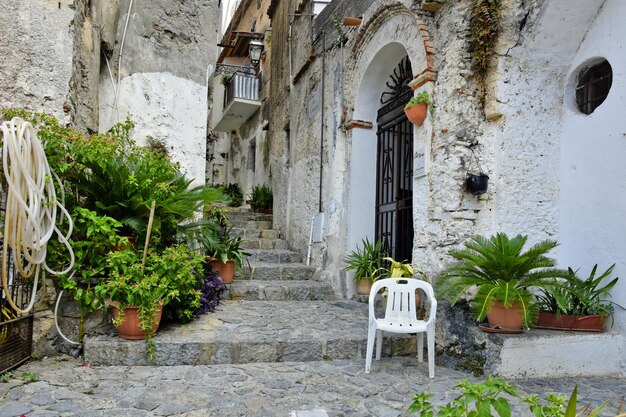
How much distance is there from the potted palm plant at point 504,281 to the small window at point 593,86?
52.6 inches

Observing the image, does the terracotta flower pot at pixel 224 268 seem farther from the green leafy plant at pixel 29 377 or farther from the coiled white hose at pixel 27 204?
the green leafy plant at pixel 29 377

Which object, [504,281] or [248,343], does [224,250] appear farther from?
[504,281]

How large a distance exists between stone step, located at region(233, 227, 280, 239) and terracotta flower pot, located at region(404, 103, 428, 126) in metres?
4.62

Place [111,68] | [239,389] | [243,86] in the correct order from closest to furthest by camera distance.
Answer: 1. [239,389]
2. [111,68]
3. [243,86]

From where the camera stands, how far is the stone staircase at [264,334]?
12.4 ft

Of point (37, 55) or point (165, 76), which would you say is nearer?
point (37, 55)

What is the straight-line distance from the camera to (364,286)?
588 centimetres

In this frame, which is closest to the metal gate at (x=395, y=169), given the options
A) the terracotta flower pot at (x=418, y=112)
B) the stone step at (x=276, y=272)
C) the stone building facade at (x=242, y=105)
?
the terracotta flower pot at (x=418, y=112)

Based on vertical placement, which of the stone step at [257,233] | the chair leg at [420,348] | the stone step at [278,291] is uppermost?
the stone step at [257,233]

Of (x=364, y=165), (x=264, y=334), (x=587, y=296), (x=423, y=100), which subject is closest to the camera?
(x=587, y=296)

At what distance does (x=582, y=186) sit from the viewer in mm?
4016

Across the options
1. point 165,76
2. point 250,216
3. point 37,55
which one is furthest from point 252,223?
point 37,55

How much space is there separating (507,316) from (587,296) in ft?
2.29

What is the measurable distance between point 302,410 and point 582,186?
2941 mm
